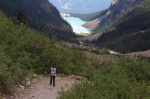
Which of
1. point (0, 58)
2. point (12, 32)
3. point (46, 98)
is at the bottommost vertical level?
point (46, 98)

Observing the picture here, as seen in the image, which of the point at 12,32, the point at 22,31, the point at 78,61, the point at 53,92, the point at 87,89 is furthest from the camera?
the point at 78,61

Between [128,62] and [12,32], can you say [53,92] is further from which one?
[128,62]

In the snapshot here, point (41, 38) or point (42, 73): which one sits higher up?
point (41, 38)

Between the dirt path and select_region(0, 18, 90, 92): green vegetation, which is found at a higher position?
select_region(0, 18, 90, 92): green vegetation

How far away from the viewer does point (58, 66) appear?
114 feet

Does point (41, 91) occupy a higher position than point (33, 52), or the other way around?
point (33, 52)

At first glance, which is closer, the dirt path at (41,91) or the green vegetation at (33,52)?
the dirt path at (41,91)

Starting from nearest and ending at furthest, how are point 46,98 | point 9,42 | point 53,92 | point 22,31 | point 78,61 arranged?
point 46,98
point 53,92
point 9,42
point 22,31
point 78,61

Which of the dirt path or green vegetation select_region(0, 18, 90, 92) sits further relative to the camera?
green vegetation select_region(0, 18, 90, 92)

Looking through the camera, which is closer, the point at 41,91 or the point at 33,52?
the point at 41,91

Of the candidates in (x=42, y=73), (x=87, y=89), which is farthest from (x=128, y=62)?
(x=87, y=89)

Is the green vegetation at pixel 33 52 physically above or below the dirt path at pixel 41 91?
above

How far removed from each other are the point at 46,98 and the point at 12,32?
45.0 ft

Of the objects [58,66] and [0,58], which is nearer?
[0,58]
